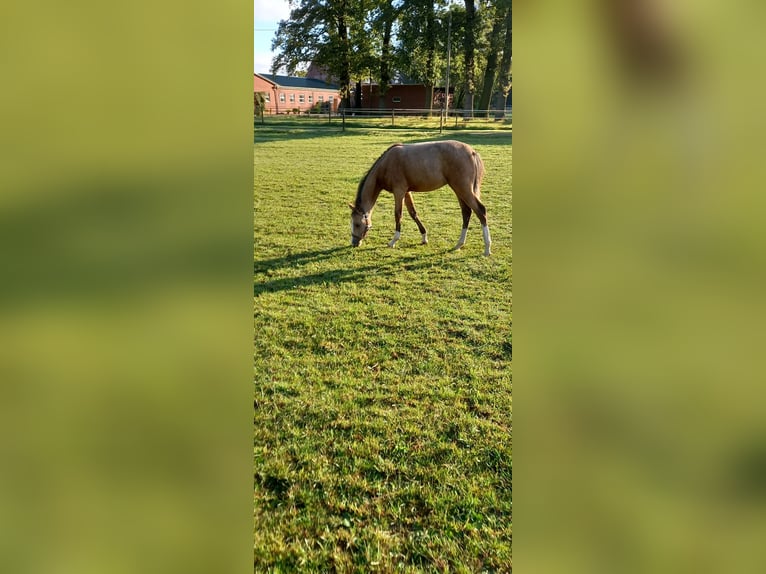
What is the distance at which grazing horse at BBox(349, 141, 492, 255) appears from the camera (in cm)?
668

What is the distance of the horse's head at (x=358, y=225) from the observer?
21.7 ft

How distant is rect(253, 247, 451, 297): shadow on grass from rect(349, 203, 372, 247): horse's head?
0.16m

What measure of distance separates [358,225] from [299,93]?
3642 cm

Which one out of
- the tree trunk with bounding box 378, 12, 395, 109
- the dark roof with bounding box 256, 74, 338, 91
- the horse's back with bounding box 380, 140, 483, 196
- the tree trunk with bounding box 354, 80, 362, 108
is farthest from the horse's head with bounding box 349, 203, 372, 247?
the dark roof with bounding box 256, 74, 338, 91

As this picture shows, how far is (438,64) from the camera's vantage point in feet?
96.3

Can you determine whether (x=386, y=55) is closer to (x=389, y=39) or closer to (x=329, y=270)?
(x=389, y=39)
